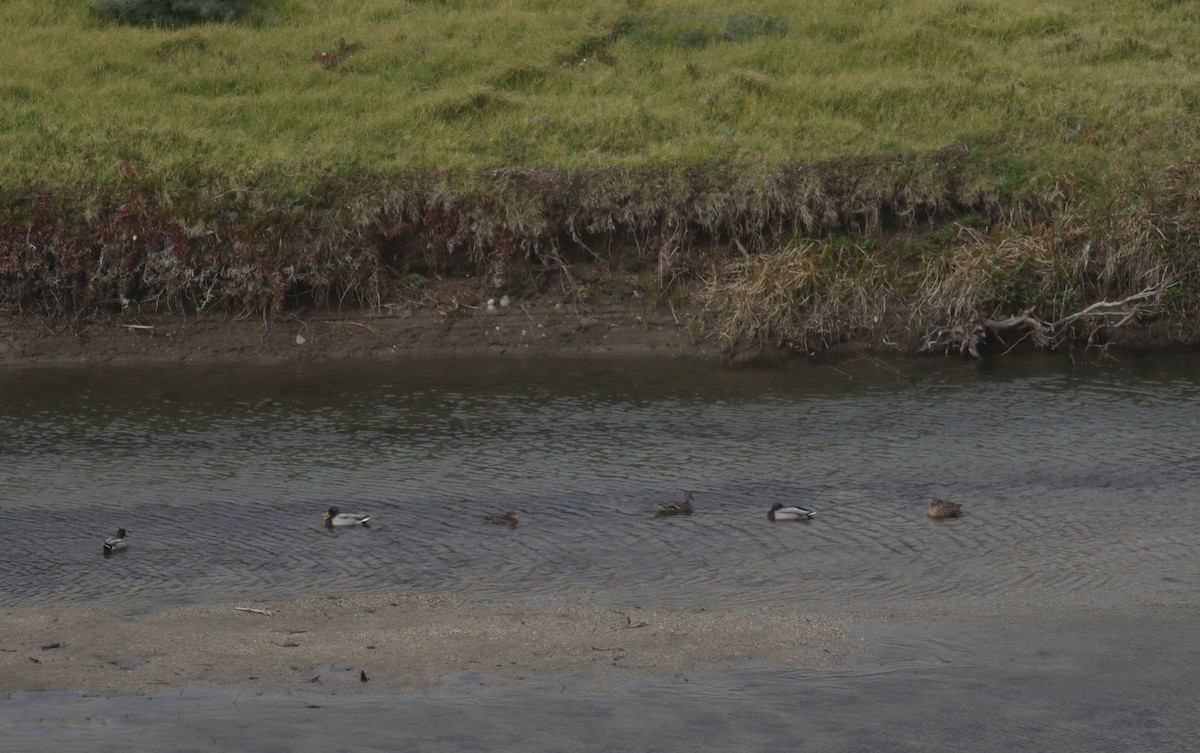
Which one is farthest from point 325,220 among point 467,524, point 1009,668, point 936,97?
point 1009,668

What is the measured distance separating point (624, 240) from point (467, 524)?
28.5 ft

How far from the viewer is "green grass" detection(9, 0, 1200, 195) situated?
2044cm

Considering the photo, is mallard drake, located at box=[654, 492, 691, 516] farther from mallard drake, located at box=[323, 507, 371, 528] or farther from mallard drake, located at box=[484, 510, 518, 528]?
mallard drake, located at box=[323, 507, 371, 528]

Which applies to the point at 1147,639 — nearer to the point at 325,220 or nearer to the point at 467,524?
the point at 467,524

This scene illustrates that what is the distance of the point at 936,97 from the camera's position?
2231 cm

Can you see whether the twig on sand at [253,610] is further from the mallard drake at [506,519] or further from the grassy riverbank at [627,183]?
the grassy riverbank at [627,183]

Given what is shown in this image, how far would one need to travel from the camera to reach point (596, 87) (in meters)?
23.2

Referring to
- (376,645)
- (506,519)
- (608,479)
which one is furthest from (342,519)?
(376,645)

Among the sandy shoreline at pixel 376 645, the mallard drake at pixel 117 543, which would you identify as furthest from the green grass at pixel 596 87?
the sandy shoreline at pixel 376 645

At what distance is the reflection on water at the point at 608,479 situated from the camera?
10.7 meters

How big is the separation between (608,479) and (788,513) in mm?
2060

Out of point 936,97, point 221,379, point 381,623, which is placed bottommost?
point 221,379

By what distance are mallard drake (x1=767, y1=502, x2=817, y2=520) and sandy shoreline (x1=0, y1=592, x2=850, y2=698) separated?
7.67ft

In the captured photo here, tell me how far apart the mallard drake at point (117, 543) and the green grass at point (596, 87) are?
9.51 m
